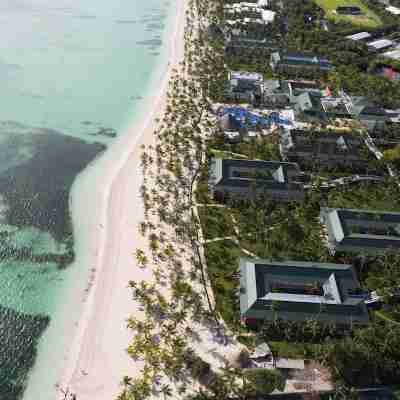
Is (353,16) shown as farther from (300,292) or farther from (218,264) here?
(218,264)

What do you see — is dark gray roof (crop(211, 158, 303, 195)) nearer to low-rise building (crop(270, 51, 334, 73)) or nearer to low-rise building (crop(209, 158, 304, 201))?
low-rise building (crop(209, 158, 304, 201))

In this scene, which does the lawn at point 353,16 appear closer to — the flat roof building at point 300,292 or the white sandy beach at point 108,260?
the white sandy beach at point 108,260

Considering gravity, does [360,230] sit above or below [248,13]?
below

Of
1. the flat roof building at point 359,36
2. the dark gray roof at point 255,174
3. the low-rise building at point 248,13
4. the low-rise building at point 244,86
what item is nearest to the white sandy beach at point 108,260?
the dark gray roof at point 255,174

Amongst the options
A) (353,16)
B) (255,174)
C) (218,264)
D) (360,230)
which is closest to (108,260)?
(218,264)

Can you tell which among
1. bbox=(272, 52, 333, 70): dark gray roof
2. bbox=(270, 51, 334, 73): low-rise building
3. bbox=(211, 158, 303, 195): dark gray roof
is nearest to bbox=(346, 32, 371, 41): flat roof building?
bbox=(272, 52, 333, 70): dark gray roof

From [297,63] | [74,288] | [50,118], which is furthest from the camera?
[297,63]

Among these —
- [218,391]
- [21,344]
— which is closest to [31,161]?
[21,344]
